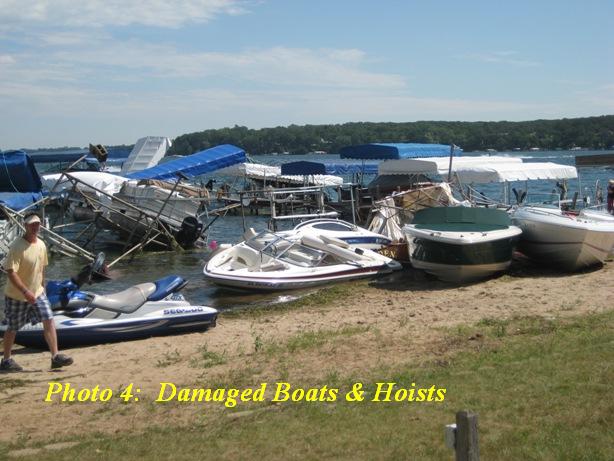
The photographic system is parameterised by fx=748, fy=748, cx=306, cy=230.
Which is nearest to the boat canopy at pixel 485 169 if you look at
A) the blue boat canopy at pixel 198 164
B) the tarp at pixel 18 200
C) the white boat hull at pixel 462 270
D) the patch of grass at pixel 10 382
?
the blue boat canopy at pixel 198 164

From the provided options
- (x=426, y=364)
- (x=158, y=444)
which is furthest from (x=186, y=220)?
(x=158, y=444)

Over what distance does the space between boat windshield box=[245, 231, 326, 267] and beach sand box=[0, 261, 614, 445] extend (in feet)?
8.70

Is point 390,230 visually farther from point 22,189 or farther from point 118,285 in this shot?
point 22,189

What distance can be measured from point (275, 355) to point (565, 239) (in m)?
8.49

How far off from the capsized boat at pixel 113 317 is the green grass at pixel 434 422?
12.5 feet

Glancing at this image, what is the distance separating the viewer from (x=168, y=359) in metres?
10.0

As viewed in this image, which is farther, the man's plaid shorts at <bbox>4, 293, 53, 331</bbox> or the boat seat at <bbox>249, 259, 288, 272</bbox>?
the boat seat at <bbox>249, 259, 288, 272</bbox>

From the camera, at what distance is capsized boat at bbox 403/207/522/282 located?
15359mm

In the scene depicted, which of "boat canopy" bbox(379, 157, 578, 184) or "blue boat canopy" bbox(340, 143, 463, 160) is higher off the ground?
"blue boat canopy" bbox(340, 143, 463, 160)

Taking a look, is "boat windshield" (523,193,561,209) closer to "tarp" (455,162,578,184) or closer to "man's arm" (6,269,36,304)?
"tarp" (455,162,578,184)

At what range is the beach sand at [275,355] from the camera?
7656mm

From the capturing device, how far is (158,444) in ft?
21.1

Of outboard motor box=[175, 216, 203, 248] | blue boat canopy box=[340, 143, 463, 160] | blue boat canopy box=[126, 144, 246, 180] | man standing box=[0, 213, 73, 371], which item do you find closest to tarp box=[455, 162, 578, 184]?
blue boat canopy box=[340, 143, 463, 160]

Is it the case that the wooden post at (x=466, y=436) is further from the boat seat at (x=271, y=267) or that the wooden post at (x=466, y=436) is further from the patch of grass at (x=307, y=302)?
the boat seat at (x=271, y=267)
